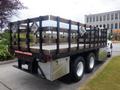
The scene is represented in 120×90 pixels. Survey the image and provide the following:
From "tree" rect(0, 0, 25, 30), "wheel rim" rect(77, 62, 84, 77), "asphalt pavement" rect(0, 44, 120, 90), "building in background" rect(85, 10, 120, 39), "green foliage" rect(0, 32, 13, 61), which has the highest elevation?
"building in background" rect(85, 10, 120, 39)

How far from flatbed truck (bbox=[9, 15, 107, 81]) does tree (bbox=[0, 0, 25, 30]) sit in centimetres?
602

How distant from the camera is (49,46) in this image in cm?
482

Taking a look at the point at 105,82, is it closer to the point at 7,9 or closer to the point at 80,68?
the point at 80,68

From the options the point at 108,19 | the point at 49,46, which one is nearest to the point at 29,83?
the point at 49,46

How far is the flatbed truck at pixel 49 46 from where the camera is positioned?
432 cm

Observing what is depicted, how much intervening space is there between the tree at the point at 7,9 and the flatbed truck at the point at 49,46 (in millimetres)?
6022

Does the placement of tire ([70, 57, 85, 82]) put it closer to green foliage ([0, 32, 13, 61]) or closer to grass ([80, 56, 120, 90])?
grass ([80, 56, 120, 90])

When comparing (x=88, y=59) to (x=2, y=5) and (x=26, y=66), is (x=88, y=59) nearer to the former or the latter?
(x=26, y=66)

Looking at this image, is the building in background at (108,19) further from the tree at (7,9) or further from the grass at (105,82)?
the grass at (105,82)

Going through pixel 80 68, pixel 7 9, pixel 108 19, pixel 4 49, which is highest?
pixel 108 19

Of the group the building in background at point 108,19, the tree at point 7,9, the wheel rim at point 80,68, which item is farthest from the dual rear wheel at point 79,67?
the building in background at point 108,19

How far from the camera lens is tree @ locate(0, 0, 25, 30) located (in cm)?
1098

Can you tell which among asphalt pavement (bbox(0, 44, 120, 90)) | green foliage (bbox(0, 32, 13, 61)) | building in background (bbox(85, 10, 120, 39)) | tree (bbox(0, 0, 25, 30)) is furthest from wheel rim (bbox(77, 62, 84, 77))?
building in background (bbox(85, 10, 120, 39))

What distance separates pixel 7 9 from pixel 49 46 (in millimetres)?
7828
